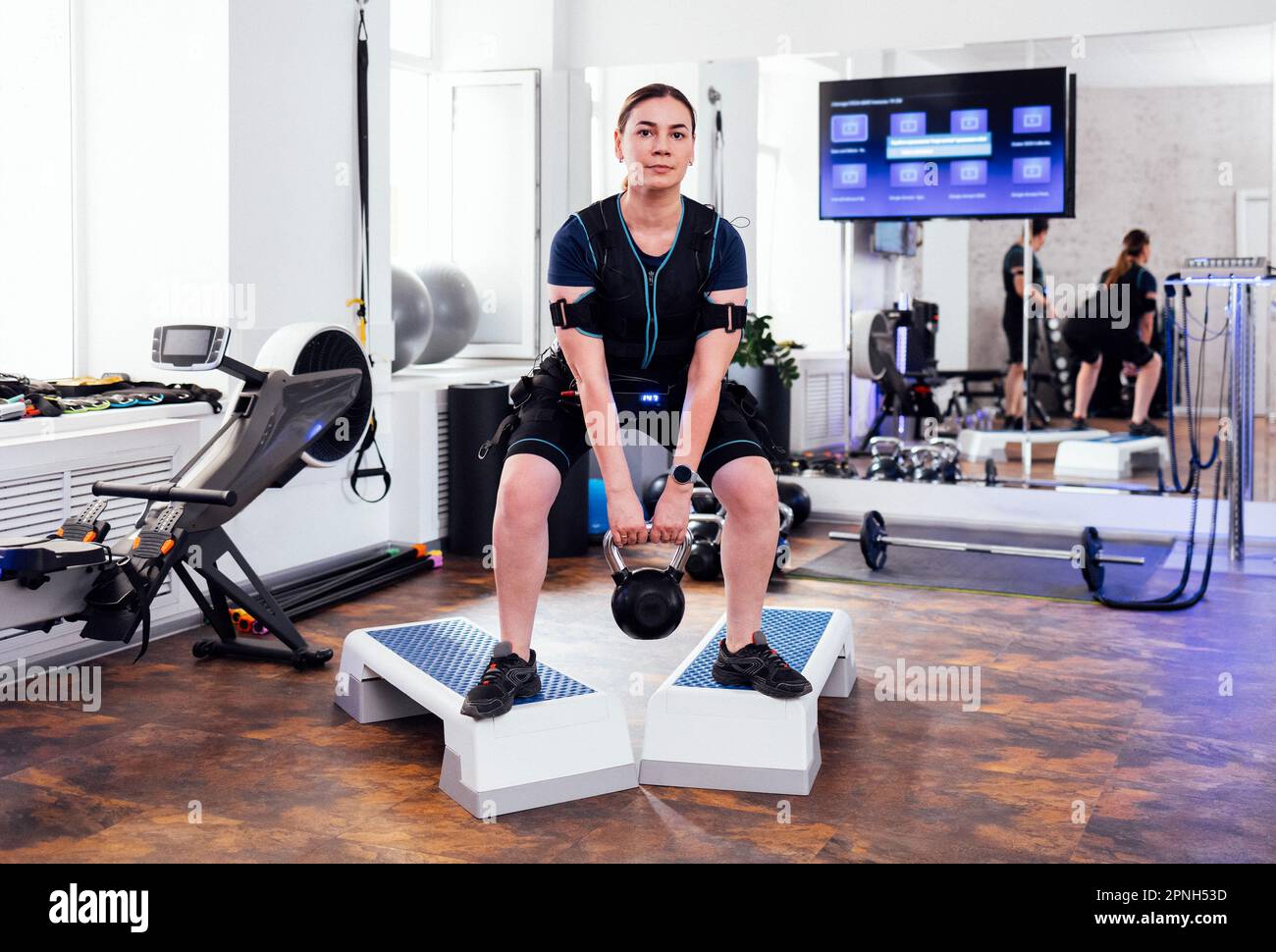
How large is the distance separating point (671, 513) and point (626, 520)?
0.11 m

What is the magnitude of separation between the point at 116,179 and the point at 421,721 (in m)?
2.36

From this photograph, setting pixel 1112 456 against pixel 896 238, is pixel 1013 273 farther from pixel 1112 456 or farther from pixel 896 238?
pixel 1112 456

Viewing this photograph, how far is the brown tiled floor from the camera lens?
8.60ft

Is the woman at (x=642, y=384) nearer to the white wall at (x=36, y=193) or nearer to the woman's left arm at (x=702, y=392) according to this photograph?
the woman's left arm at (x=702, y=392)

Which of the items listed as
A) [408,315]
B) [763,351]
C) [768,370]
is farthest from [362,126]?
[768,370]

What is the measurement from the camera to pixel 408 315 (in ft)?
19.4

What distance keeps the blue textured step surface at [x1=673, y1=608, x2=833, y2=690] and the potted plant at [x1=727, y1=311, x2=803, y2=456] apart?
117 inches

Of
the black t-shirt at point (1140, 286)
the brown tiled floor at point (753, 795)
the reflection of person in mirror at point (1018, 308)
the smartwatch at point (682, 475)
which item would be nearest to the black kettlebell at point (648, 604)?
the smartwatch at point (682, 475)

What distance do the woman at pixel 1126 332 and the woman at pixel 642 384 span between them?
3.67 meters

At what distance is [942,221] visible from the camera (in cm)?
A: 630

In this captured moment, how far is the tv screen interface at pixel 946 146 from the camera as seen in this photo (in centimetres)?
609
